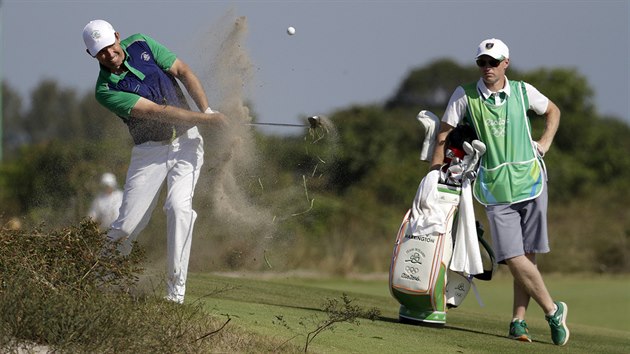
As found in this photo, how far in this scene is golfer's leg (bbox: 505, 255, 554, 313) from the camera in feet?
34.0

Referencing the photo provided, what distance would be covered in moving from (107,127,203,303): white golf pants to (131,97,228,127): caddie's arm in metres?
0.25

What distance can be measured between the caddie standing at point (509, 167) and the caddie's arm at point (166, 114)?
2.04m

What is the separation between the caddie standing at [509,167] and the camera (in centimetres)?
1026

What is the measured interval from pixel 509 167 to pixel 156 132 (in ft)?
9.16

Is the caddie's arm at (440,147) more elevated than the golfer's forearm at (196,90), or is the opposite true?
the golfer's forearm at (196,90)

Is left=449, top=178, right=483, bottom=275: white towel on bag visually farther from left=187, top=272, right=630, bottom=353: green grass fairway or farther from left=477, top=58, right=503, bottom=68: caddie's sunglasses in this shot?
left=477, top=58, right=503, bottom=68: caddie's sunglasses

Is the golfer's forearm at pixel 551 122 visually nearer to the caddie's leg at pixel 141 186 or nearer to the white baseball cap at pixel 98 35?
the caddie's leg at pixel 141 186

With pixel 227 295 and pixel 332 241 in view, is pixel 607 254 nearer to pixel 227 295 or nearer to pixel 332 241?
pixel 332 241

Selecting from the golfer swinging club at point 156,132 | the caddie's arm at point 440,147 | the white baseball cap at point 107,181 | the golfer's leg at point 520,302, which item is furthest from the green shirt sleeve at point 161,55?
the white baseball cap at point 107,181

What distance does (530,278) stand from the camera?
1041 centimetres

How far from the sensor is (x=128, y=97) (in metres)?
9.88

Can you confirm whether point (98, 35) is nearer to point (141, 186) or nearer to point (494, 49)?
point (141, 186)

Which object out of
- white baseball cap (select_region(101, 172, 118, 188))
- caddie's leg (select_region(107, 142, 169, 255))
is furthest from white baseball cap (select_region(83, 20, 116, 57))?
white baseball cap (select_region(101, 172, 118, 188))

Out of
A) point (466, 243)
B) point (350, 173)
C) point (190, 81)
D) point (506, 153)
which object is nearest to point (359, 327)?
point (466, 243)
